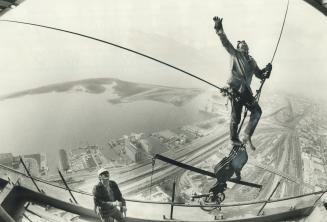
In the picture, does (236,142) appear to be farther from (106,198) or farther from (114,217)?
(106,198)

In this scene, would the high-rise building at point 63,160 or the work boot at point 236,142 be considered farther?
the high-rise building at point 63,160

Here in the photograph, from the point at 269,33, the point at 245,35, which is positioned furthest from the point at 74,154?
the point at 269,33

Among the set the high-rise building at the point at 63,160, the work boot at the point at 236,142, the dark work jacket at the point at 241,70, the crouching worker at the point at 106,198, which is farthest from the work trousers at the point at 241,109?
the high-rise building at the point at 63,160

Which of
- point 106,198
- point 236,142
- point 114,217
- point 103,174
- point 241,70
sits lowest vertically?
point 114,217

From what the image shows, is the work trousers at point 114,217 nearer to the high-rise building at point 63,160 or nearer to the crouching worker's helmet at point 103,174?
the crouching worker's helmet at point 103,174

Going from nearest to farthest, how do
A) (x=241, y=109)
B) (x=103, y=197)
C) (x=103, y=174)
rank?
1. (x=103, y=174)
2. (x=103, y=197)
3. (x=241, y=109)

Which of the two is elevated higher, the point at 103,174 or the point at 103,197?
the point at 103,174

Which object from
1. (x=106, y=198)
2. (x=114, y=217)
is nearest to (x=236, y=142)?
(x=114, y=217)

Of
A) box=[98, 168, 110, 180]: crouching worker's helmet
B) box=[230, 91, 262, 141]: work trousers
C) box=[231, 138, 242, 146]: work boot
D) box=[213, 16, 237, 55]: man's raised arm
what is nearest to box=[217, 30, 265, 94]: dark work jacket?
box=[213, 16, 237, 55]: man's raised arm

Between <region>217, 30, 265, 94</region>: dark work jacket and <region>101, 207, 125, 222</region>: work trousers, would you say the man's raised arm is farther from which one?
<region>101, 207, 125, 222</region>: work trousers

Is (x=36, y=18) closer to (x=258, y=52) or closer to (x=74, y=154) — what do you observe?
(x=74, y=154)

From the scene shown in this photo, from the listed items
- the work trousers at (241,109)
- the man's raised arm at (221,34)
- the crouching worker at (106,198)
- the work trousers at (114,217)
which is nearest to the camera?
the crouching worker at (106,198)

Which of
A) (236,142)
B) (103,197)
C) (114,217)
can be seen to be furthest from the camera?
(236,142)
